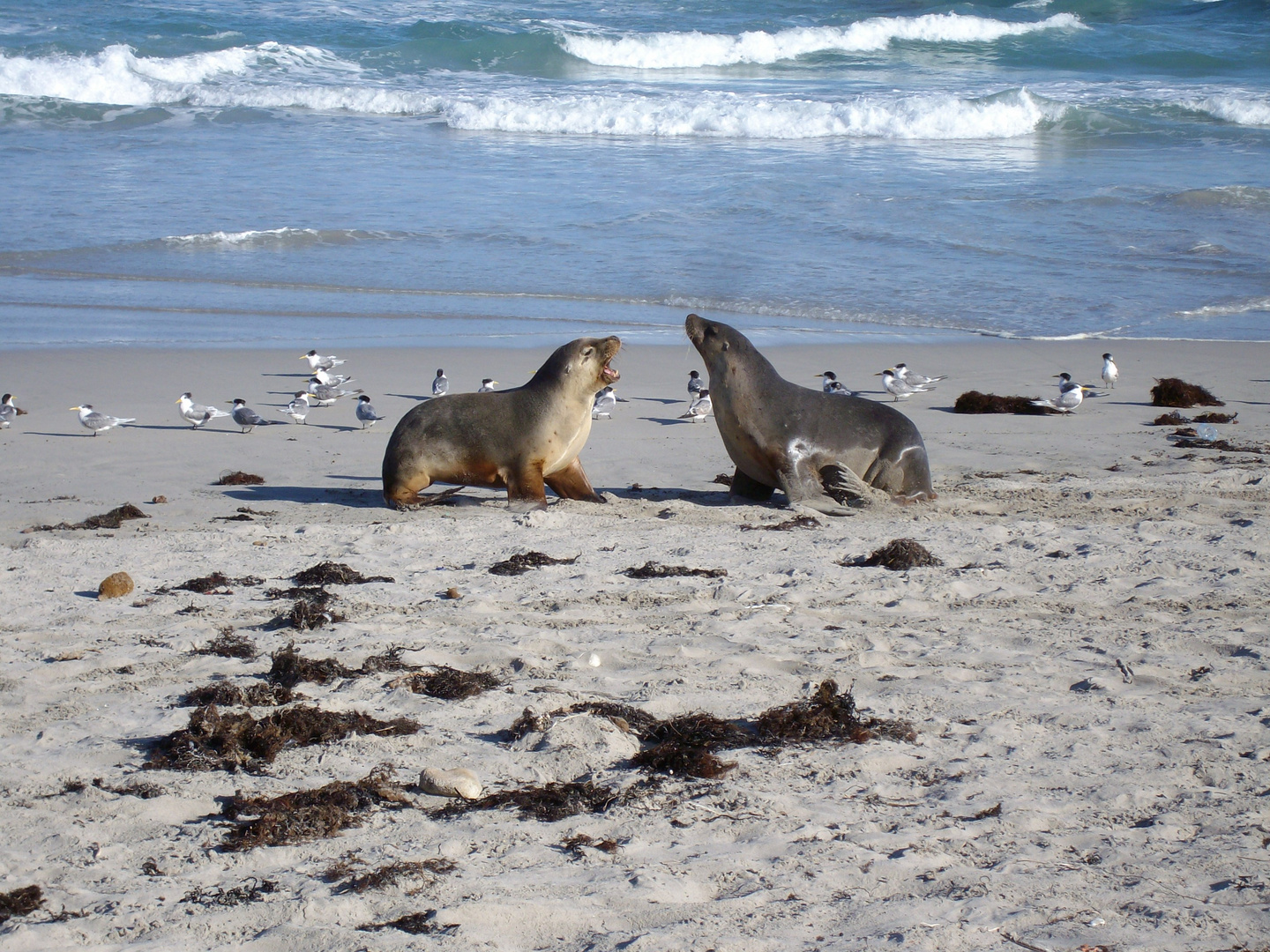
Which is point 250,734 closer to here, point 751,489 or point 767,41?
point 751,489

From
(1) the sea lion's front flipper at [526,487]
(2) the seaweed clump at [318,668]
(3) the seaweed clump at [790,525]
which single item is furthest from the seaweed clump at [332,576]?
(3) the seaweed clump at [790,525]

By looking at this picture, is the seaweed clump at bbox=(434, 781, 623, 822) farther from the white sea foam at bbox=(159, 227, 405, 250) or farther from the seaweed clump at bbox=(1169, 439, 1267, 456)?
the white sea foam at bbox=(159, 227, 405, 250)

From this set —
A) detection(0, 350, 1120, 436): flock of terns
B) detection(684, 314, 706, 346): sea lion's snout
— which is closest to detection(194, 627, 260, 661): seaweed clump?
detection(684, 314, 706, 346): sea lion's snout

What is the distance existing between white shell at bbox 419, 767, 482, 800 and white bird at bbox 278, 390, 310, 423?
614cm

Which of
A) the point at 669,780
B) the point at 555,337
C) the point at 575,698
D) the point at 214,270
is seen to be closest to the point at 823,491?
the point at 575,698

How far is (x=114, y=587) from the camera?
5.36m

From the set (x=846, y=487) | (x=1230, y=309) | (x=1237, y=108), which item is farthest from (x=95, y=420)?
(x=1237, y=108)

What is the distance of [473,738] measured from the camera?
3.96 m

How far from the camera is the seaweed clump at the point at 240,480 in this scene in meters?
7.78

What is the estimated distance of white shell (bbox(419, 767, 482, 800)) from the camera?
3.57m

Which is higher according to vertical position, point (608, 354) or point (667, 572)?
point (608, 354)

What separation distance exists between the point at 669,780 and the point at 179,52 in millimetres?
34825

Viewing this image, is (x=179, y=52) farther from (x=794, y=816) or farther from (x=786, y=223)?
(x=794, y=816)

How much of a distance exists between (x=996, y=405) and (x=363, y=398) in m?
5.01
